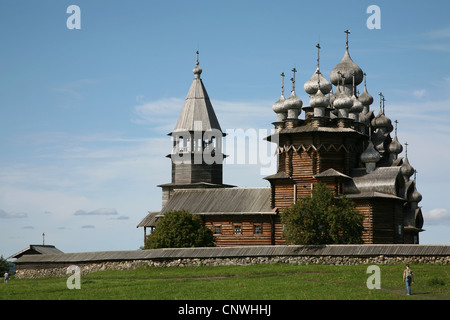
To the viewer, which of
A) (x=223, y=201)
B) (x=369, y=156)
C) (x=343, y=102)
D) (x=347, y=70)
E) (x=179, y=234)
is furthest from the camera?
(x=347, y=70)

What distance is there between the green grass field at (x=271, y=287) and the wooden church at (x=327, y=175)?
12.7 m

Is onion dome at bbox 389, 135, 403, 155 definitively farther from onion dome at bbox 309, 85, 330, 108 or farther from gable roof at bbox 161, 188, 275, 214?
gable roof at bbox 161, 188, 275, 214

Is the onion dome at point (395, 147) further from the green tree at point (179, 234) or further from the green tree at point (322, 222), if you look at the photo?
the green tree at point (179, 234)

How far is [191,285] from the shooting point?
33.0 m

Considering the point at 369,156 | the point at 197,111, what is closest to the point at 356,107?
the point at 369,156

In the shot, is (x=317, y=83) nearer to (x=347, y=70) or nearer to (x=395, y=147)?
(x=347, y=70)

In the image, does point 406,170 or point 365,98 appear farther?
point 365,98

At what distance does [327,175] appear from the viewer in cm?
5275

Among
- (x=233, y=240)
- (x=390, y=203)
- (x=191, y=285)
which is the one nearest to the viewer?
(x=191, y=285)

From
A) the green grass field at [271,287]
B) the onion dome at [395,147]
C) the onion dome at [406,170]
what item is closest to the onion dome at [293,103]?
the onion dome at [395,147]

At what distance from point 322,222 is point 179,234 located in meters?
10.1
